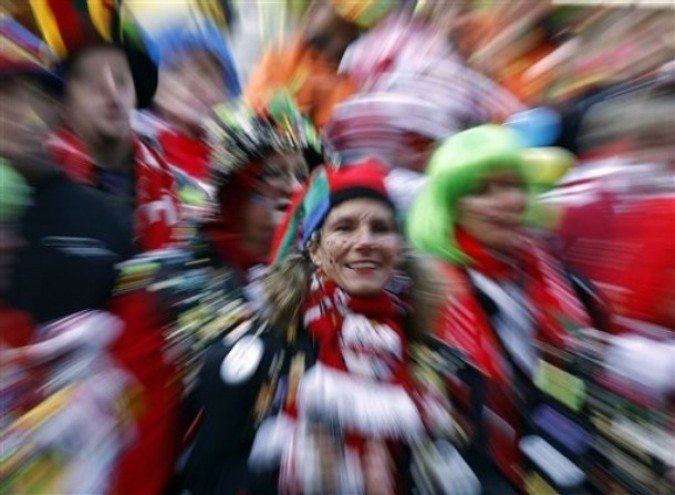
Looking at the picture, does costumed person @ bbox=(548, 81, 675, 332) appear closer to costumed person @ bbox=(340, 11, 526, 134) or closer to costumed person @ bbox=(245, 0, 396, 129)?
costumed person @ bbox=(340, 11, 526, 134)

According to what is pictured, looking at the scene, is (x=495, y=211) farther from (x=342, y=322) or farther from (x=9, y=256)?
(x=9, y=256)

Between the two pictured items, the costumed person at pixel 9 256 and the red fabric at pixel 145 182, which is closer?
the costumed person at pixel 9 256

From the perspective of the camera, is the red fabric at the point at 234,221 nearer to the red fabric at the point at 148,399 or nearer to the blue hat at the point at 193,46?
the red fabric at the point at 148,399

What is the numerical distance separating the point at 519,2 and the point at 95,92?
138 centimetres

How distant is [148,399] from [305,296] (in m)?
0.32

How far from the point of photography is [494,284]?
1648 millimetres

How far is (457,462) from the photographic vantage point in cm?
150

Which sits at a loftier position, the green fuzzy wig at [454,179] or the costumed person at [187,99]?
the costumed person at [187,99]

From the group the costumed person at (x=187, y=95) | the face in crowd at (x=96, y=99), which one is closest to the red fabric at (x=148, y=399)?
the face in crowd at (x=96, y=99)

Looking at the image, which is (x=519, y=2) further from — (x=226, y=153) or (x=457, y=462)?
(x=457, y=462)

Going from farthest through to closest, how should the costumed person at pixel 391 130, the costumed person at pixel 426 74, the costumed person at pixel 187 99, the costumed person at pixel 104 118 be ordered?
the costumed person at pixel 426 74 < the costumed person at pixel 391 130 < the costumed person at pixel 187 99 < the costumed person at pixel 104 118

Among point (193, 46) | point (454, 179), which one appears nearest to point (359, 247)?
point (454, 179)

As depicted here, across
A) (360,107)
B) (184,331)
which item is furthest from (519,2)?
(184,331)

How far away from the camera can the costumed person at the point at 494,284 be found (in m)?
1.56
